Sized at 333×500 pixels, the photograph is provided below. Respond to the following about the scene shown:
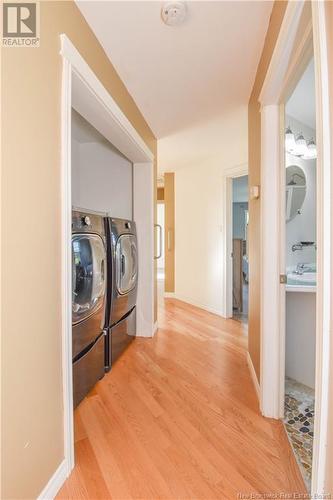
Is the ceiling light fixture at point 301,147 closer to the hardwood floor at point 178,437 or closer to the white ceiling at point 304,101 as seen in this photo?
the white ceiling at point 304,101

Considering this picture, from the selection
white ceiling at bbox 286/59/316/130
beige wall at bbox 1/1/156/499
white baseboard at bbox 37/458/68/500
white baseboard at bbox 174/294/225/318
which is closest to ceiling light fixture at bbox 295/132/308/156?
white ceiling at bbox 286/59/316/130

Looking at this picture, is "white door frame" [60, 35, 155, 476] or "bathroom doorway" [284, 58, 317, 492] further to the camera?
"bathroom doorway" [284, 58, 317, 492]

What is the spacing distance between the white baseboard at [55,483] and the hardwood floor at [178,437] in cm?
3

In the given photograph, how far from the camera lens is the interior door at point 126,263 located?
8.13 ft

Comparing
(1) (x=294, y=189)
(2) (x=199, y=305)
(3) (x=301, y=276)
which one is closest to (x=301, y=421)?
(3) (x=301, y=276)

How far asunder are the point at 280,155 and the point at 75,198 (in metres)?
2.57

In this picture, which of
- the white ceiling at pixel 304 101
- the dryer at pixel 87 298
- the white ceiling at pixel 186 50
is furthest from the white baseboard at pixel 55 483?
the white ceiling at pixel 304 101

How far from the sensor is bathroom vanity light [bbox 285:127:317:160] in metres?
2.55

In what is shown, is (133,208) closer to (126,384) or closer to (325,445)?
(126,384)

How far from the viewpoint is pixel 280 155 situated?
165 centimetres

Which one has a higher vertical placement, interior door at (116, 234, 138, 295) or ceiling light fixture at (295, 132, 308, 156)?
ceiling light fixture at (295, 132, 308, 156)

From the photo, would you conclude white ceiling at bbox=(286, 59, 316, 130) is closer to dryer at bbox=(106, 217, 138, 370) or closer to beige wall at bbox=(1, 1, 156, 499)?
beige wall at bbox=(1, 1, 156, 499)

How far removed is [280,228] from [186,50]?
1.36 m

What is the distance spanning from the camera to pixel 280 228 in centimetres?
165
